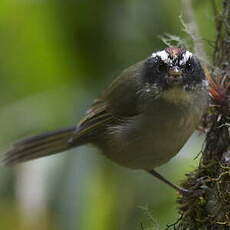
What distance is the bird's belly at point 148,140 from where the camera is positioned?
13.3 feet

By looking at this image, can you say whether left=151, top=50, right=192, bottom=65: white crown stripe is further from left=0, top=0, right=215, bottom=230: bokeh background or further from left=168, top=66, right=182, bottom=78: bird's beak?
left=0, top=0, right=215, bottom=230: bokeh background

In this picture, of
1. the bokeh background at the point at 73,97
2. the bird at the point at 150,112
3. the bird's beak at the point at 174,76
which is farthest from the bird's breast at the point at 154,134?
the bokeh background at the point at 73,97

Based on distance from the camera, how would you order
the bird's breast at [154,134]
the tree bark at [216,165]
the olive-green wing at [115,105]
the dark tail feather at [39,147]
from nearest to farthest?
the tree bark at [216,165] < the bird's breast at [154,134] < the olive-green wing at [115,105] < the dark tail feather at [39,147]

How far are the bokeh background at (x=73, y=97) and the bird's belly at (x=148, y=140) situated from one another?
1.58ft

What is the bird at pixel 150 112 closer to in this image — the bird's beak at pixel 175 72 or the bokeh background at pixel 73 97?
the bird's beak at pixel 175 72

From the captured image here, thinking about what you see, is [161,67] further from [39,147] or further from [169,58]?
[39,147]

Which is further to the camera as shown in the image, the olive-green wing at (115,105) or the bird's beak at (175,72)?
the olive-green wing at (115,105)

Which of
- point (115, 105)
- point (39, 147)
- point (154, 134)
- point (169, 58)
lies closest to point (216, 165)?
point (154, 134)

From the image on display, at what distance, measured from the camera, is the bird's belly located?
13.3 ft

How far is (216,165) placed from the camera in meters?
3.66

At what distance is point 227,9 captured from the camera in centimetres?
393

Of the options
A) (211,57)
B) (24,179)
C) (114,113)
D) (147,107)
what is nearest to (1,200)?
(24,179)

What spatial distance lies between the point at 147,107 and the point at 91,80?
1.19m

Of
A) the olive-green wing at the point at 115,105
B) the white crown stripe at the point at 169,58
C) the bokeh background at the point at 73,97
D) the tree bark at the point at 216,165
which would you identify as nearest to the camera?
the tree bark at the point at 216,165
